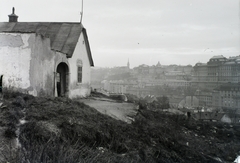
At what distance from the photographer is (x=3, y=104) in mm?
7840

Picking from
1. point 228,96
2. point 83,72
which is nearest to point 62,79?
point 83,72

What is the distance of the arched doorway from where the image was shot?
44.8 feet

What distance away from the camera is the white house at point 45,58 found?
986 cm

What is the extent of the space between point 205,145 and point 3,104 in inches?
335

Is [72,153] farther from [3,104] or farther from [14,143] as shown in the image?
[3,104]

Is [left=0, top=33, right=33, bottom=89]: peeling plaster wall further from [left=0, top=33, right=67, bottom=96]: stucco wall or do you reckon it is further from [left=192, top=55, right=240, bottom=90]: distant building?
[left=192, top=55, right=240, bottom=90]: distant building

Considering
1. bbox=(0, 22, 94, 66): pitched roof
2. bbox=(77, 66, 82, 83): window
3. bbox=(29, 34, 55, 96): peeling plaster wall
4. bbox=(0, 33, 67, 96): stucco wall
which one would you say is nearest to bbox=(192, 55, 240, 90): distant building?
bbox=(77, 66, 82, 83): window

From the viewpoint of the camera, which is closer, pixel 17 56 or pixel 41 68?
pixel 17 56

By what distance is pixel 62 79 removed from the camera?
13.9 m

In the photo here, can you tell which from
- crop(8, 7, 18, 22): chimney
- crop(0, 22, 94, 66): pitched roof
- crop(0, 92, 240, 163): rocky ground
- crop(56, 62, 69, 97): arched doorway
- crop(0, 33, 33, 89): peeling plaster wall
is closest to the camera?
crop(0, 92, 240, 163): rocky ground

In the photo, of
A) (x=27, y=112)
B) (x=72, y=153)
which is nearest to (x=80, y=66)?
(x=27, y=112)

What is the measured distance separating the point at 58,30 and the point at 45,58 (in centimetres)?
502

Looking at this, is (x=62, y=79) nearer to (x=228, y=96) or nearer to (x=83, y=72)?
(x=83, y=72)

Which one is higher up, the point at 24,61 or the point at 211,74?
the point at 211,74
